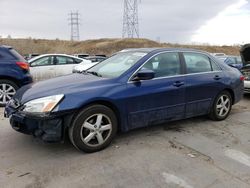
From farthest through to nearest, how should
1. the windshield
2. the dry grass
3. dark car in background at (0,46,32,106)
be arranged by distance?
the dry grass
dark car in background at (0,46,32,106)
the windshield

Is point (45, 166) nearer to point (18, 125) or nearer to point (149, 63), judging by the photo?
point (18, 125)

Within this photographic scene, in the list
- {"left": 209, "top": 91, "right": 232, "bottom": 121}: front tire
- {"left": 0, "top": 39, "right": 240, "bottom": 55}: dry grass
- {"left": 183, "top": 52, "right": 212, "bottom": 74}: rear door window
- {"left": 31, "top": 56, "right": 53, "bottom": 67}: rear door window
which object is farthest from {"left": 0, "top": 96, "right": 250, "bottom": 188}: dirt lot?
{"left": 0, "top": 39, "right": 240, "bottom": 55}: dry grass

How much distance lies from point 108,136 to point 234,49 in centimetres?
5484

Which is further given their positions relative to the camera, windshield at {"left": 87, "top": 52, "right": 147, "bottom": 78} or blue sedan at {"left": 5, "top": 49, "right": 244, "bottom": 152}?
A: windshield at {"left": 87, "top": 52, "right": 147, "bottom": 78}

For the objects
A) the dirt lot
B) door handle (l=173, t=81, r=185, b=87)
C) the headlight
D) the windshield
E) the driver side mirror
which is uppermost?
the windshield

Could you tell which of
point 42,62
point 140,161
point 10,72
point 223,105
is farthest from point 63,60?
point 140,161

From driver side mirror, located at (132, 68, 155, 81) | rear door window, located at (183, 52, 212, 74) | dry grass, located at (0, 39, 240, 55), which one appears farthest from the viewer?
dry grass, located at (0, 39, 240, 55)

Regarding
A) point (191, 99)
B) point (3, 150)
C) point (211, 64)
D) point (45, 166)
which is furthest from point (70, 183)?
point (211, 64)

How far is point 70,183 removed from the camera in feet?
10.9

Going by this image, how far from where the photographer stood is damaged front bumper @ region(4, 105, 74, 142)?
150 inches

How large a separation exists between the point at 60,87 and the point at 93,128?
787 millimetres

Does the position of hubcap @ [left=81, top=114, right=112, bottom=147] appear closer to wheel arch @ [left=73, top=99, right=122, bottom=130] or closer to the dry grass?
wheel arch @ [left=73, top=99, right=122, bottom=130]

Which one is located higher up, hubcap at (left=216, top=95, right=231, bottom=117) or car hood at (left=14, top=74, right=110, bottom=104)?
car hood at (left=14, top=74, right=110, bottom=104)

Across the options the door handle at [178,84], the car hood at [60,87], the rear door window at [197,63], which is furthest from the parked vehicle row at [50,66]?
the door handle at [178,84]
